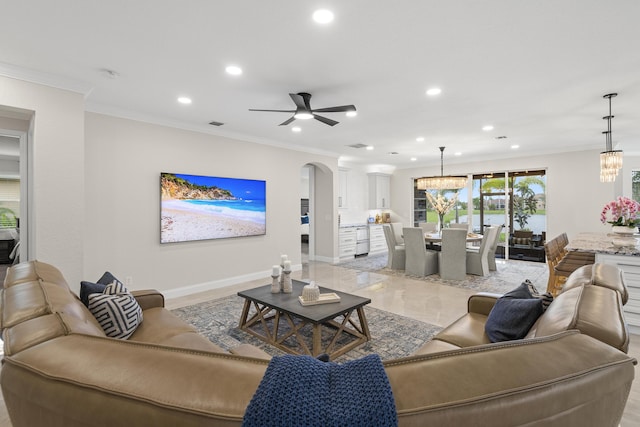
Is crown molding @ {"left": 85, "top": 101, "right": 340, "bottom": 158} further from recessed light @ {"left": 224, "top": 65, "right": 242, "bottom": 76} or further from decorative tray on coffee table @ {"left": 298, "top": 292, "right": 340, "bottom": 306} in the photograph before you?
decorative tray on coffee table @ {"left": 298, "top": 292, "right": 340, "bottom": 306}

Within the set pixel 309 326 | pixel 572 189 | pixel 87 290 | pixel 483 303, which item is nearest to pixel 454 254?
pixel 483 303

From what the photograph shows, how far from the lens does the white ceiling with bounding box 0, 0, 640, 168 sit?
2.00 metres

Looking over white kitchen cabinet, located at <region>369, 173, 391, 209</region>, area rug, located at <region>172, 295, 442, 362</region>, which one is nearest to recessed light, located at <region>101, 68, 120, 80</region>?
area rug, located at <region>172, 295, 442, 362</region>

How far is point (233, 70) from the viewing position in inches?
112

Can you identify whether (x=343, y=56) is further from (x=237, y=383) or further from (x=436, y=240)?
(x=436, y=240)

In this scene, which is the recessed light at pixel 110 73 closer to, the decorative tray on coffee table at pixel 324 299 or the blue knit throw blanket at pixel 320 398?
the decorative tray on coffee table at pixel 324 299

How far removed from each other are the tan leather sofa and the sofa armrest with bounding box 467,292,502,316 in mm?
1619

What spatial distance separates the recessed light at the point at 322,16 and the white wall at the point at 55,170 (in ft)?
8.99

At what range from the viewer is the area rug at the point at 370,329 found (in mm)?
2762

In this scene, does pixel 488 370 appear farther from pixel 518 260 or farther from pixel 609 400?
pixel 518 260

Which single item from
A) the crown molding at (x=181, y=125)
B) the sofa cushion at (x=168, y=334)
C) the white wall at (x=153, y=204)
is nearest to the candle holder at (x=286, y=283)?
the sofa cushion at (x=168, y=334)

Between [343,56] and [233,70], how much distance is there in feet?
3.47

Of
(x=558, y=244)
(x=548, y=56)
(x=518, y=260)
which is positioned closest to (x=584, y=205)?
(x=518, y=260)

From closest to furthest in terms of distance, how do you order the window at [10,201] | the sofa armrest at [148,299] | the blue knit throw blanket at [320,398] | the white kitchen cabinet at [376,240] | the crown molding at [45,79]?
the blue knit throw blanket at [320,398] < the sofa armrest at [148,299] < the crown molding at [45,79] < the window at [10,201] < the white kitchen cabinet at [376,240]
